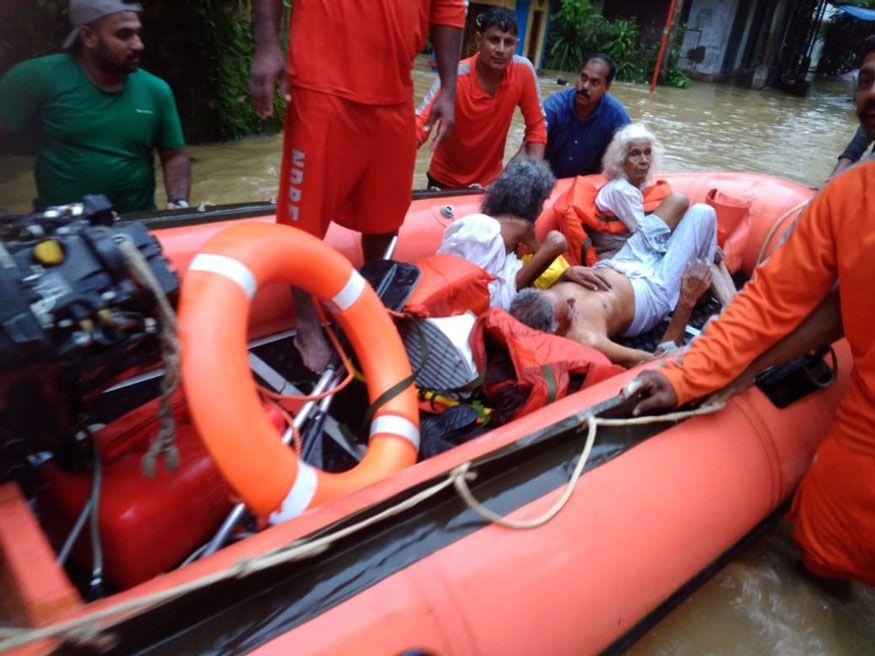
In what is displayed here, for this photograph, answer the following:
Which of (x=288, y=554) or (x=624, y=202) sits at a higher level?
(x=624, y=202)

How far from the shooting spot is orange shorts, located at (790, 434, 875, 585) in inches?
71.0

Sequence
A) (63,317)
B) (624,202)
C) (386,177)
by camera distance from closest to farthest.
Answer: (63,317) < (386,177) < (624,202)

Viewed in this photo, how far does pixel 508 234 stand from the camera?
8.89ft

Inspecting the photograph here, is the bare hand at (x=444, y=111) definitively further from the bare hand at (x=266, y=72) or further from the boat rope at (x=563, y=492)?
the boat rope at (x=563, y=492)

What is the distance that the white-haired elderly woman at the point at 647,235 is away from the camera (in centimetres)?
297

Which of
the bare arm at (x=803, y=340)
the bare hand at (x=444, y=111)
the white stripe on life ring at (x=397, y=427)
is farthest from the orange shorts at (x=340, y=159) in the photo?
the bare arm at (x=803, y=340)

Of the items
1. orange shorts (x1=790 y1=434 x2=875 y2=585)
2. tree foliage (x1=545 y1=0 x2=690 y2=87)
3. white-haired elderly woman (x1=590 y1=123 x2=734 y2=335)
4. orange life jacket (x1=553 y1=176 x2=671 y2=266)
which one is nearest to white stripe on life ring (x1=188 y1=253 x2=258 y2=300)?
orange shorts (x1=790 y1=434 x2=875 y2=585)

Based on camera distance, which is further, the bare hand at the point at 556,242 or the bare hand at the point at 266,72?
the bare hand at the point at 556,242

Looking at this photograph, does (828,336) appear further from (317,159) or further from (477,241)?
(317,159)

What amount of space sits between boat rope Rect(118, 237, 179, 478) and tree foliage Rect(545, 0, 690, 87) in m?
16.6

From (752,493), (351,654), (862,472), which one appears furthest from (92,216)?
(862,472)

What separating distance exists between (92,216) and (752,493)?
191 centimetres

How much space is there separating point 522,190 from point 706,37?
56.1 feet

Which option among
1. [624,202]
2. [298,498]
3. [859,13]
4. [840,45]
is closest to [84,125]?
[298,498]
